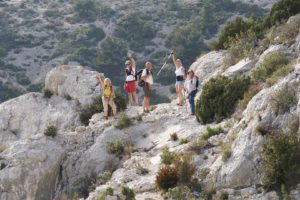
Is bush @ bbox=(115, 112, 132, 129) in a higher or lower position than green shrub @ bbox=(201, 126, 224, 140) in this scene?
lower

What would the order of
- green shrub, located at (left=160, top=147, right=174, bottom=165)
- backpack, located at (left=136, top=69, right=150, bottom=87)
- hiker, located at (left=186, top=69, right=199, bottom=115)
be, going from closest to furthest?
1. green shrub, located at (left=160, top=147, right=174, bottom=165)
2. hiker, located at (left=186, top=69, right=199, bottom=115)
3. backpack, located at (left=136, top=69, right=150, bottom=87)

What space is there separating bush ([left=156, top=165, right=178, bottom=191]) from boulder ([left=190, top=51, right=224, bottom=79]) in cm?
1145

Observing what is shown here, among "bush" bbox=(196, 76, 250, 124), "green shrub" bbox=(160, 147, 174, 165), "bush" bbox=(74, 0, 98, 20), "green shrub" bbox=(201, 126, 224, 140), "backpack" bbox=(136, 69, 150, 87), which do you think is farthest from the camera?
"bush" bbox=(74, 0, 98, 20)

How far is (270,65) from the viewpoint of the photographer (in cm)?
1897

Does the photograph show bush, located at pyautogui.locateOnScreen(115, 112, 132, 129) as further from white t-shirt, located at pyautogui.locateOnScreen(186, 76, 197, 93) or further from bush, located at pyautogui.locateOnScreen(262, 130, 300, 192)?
bush, located at pyautogui.locateOnScreen(262, 130, 300, 192)

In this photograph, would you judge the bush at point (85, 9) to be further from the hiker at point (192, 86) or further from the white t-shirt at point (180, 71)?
the hiker at point (192, 86)

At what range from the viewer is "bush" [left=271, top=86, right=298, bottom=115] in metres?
14.7

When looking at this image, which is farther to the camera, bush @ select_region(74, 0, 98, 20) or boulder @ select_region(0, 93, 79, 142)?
bush @ select_region(74, 0, 98, 20)

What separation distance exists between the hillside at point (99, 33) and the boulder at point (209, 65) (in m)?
48.2

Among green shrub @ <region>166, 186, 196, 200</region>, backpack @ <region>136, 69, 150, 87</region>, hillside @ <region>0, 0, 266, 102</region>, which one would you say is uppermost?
backpack @ <region>136, 69, 150, 87</region>

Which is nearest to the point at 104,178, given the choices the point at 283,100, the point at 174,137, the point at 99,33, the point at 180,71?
the point at 174,137

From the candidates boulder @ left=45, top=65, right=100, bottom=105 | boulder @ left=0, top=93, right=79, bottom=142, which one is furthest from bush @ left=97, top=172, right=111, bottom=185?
boulder @ left=0, top=93, right=79, bottom=142

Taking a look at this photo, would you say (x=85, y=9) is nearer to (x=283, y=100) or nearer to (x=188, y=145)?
(x=188, y=145)

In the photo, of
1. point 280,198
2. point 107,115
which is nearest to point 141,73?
point 107,115
